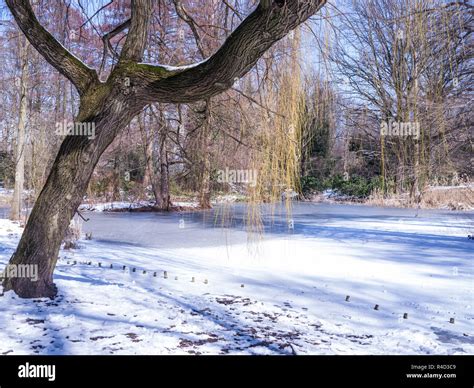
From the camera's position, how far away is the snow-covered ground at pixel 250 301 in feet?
7.87

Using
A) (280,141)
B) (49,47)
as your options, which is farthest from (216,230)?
(49,47)

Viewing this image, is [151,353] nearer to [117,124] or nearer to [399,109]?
[117,124]

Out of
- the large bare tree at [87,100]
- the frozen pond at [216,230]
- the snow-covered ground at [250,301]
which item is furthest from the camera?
the frozen pond at [216,230]

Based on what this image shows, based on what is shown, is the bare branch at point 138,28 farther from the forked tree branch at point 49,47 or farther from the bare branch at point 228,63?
the forked tree branch at point 49,47

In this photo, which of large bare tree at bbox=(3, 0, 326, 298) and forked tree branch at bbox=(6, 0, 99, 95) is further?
forked tree branch at bbox=(6, 0, 99, 95)

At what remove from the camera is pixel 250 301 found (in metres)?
3.45

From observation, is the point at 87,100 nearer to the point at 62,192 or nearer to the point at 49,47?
the point at 49,47

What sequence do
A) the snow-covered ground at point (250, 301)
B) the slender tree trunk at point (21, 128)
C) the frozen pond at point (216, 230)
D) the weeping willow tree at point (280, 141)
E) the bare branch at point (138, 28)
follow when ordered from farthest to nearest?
the slender tree trunk at point (21, 128) < the frozen pond at point (216, 230) < the weeping willow tree at point (280, 141) < the bare branch at point (138, 28) < the snow-covered ground at point (250, 301)

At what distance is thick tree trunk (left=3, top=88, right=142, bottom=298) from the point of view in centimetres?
296

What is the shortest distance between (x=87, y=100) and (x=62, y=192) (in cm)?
68

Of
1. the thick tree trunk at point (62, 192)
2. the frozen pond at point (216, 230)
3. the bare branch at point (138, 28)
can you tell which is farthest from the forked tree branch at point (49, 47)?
the frozen pond at point (216, 230)

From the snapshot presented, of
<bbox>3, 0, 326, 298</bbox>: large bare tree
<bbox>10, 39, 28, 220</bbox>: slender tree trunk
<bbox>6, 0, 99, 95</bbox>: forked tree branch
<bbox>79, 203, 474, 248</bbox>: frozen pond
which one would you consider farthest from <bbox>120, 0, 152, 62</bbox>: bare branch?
<bbox>10, 39, 28, 220</bbox>: slender tree trunk

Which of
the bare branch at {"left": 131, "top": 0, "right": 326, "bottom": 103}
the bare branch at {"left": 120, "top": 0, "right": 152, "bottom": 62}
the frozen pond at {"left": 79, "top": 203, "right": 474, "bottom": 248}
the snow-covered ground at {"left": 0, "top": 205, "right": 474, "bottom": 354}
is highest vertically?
the bare branch at {"left": 120, "top": 0, "right": 152, "bottom": 62}

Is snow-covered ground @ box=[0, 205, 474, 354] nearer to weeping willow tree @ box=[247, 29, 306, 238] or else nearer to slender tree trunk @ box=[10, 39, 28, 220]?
weeping willow tree @ box=[247, 29, 306, 238]
